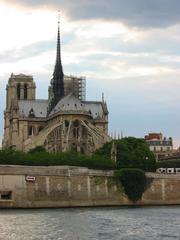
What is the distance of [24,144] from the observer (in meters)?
138

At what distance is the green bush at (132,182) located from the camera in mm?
86625

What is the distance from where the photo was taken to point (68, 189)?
82812 mm

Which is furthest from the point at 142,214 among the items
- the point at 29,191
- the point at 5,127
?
the point at 5,127

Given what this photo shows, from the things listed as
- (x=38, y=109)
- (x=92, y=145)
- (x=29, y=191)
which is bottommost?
(x=29, y=191)

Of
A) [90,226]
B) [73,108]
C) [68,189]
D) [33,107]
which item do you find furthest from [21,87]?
[90,226]

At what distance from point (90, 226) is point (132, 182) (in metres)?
33.3

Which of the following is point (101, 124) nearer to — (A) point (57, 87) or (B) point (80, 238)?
(A) point (57, 87)

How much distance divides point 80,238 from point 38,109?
11052 cm

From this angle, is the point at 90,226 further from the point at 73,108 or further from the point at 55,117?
the point at 55,117

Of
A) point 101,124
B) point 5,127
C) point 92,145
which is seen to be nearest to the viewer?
point 92,145

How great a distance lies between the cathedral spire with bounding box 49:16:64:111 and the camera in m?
154

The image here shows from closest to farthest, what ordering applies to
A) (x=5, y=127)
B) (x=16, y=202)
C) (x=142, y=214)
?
(x=142, y=214)
(x=16, y=202)
(x=5, y=127)

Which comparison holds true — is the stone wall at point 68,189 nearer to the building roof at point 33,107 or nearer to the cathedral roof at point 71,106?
the cathedral roof at point 71,106

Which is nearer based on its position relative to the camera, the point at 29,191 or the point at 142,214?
the point at 142,214
